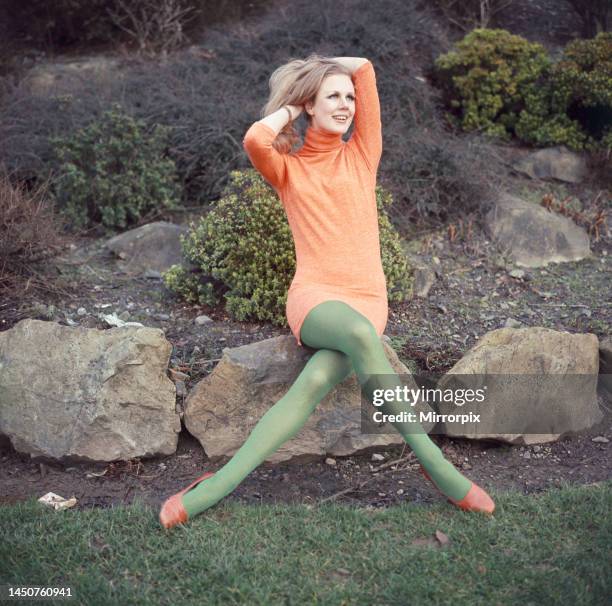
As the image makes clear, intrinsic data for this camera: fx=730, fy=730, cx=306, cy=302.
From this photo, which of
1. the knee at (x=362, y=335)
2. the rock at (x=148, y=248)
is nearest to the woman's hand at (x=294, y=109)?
the knee at (x=362, y=335)

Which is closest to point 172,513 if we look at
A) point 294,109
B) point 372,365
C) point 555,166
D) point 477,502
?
point 372,365

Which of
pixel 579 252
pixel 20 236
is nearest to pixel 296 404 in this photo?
pixel 20 236

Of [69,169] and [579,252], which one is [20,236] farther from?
[579,252]

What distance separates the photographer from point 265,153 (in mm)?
2988

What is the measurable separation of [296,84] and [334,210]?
56cm

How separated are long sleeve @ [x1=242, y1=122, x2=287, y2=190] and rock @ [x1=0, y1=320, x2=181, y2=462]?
0.91 m

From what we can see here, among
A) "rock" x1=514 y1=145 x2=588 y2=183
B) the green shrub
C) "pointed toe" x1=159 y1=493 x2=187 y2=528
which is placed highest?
the green shrub

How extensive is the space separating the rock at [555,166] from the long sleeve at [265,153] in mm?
3380

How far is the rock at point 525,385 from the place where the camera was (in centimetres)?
335

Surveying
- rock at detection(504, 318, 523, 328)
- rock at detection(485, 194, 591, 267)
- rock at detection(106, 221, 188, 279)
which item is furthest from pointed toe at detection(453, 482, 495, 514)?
rock at detection(106, 221, 188, 279)

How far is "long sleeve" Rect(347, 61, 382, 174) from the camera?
3158 mm

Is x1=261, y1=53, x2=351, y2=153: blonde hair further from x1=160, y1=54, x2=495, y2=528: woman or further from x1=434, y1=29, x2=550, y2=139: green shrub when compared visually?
x1=434, y1=29, x2=550, y2=139: green shrub

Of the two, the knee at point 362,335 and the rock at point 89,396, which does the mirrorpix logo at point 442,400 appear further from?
the rock at point 89,396

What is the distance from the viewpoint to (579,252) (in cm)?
499
